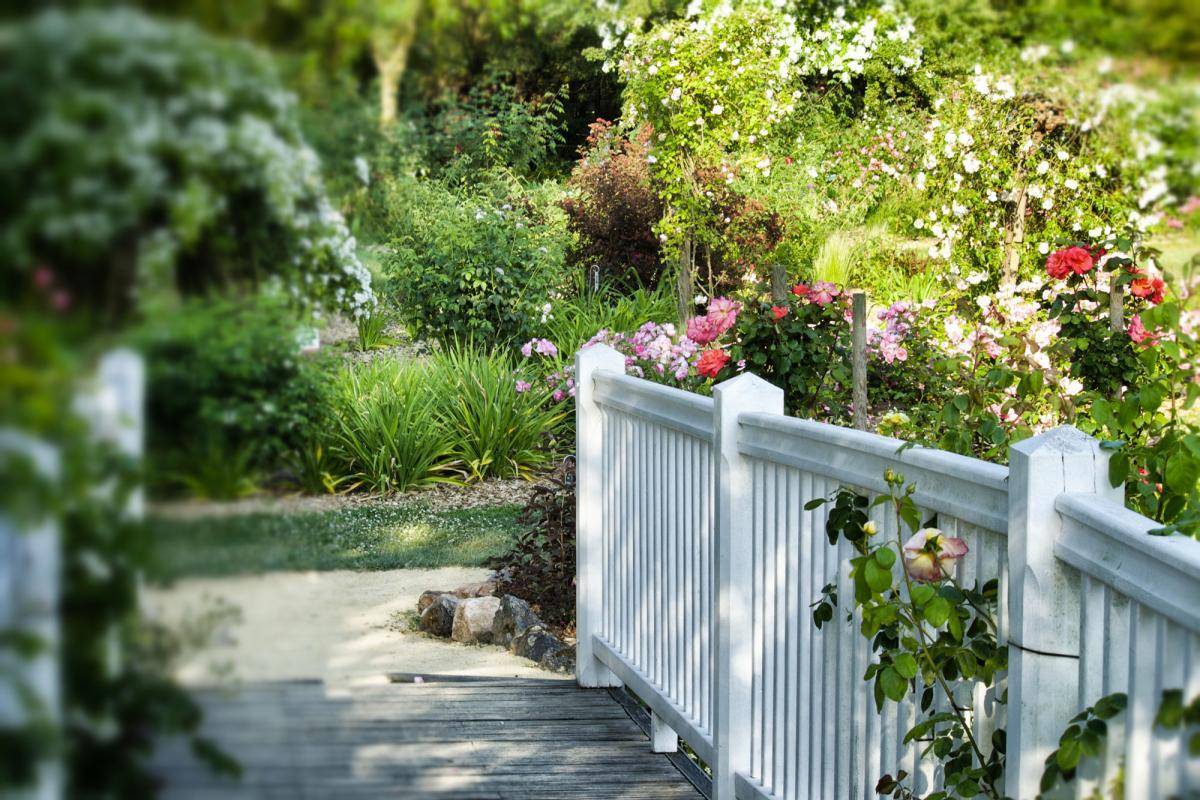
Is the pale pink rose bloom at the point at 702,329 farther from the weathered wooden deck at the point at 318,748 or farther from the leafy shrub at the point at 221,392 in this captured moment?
the leafy shrub at the point at 221,392

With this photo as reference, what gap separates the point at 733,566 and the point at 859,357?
3.84 ft

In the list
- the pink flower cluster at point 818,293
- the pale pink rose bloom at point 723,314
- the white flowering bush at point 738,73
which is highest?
the white flowering bush at point 738,73

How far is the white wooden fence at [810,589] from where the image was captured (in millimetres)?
1309

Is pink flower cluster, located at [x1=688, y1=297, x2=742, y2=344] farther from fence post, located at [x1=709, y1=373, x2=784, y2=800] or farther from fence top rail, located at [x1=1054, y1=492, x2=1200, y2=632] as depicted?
fence top rail, located at [x1=1054, y1=492, x2=1200, y2=632]

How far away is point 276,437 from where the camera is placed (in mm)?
485

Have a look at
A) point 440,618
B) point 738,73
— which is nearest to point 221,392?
point 738,73

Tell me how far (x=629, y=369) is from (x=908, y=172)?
3225mm

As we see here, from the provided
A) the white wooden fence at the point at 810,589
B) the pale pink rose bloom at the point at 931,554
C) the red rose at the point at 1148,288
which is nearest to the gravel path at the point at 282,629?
the white wooden fence at the point at 810,589

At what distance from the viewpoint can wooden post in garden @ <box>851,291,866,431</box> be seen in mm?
3492

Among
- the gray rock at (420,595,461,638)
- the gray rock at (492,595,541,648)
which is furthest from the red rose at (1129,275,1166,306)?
the gray rock at (420,595,461,638)

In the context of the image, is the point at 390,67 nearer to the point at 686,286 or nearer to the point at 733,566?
the point at 733,566

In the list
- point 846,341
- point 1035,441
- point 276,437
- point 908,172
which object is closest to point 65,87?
point 276,437

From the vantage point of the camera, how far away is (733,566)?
9.00 feet

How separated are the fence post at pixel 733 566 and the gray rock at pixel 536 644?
178 centimetres
